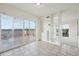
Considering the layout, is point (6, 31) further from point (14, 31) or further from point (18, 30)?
point (18, 30)

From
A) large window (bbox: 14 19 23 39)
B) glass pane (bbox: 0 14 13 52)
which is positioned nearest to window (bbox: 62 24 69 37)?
large window (bbox: 14 19 23 39)

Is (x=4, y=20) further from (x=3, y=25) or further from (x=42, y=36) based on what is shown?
(x=42, y=36)

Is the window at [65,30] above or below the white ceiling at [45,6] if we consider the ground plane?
below

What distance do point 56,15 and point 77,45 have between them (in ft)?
4.16

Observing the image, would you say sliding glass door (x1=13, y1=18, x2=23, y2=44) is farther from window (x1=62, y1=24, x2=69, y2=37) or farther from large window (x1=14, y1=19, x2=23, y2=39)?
window (x1=62, y1=24, x2=69, y2=37)

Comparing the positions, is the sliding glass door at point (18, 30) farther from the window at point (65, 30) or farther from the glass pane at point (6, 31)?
the window at point (65, 30)

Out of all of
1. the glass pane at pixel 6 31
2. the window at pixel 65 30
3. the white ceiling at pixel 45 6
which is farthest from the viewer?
the glass pane at pixel 6 31

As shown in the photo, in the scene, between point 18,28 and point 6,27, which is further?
point 18,28

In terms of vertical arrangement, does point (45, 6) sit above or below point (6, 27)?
above

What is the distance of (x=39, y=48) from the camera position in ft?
11.3

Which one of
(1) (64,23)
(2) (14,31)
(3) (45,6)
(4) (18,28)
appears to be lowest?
(2) (14,31)

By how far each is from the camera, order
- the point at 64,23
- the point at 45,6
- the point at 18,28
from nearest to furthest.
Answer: the point at 45,6, the point at 64,23, the point at 18,28

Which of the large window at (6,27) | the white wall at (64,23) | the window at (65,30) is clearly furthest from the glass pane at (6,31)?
the window at (65,30)

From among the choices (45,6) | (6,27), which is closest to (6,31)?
(6,27)
